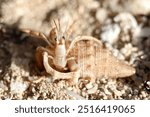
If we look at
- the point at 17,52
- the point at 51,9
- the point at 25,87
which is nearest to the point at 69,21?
the point at 51,9

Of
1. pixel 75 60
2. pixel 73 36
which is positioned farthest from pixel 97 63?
pixel 73 36

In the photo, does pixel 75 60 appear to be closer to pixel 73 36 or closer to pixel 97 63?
pixel 97 63

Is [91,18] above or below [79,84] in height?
above

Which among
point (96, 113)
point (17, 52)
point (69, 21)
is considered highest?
point (69, 21)

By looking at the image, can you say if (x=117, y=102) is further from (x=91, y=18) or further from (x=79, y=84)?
(x=91, y=18)
